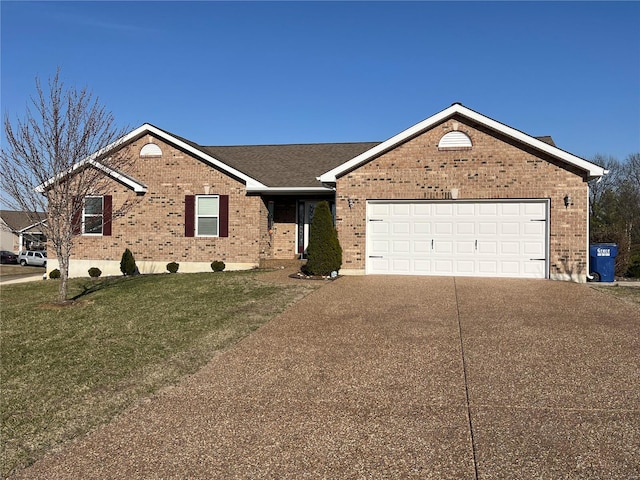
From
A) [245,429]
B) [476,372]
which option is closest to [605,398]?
[476,372]

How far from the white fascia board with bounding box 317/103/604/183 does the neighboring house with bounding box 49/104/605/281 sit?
0.10 ft

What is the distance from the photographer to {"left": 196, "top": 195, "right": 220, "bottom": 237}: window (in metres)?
18.0

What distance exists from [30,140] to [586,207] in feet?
44.5

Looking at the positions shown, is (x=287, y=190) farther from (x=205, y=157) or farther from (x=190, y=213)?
(x=190, y=213)

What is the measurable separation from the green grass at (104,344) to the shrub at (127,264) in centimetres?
344

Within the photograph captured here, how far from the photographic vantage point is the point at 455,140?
47.8 ft

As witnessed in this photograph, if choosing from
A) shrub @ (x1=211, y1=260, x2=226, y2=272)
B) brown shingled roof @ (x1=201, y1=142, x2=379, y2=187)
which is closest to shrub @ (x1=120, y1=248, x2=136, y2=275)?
shrub @ (x1=211, y1=260, x2=226, y2=272)

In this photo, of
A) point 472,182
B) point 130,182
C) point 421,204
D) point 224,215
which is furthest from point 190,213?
point 472,182

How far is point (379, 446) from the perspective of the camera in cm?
405

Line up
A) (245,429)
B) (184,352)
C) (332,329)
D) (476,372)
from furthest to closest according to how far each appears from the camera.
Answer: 1. (332,329)
2. (184,352)
3. (476,372)
4. (245,429)

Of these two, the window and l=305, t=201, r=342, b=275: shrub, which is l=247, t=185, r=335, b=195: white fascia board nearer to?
the window

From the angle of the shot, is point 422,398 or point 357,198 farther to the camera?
point 357,198

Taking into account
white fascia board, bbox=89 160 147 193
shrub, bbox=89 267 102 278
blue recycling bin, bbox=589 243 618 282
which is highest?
white fascia board, bbox=89 160 147 193

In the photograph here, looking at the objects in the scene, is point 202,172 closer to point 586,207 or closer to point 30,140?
point 30,140
